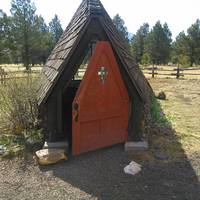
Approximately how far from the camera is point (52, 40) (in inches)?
1861

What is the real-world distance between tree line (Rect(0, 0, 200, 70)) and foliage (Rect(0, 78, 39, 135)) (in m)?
14.9

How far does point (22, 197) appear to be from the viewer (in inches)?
173

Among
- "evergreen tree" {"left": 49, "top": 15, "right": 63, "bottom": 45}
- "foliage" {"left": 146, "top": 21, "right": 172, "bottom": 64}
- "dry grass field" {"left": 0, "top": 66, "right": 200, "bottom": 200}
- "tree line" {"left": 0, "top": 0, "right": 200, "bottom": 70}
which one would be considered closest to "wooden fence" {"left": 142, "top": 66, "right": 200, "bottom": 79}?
"tree line" {"left": 0, "top": 0, "right": 200, "bottom": 70}

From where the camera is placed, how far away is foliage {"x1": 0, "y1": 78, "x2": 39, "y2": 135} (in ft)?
22.7

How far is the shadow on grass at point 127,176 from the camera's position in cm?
452

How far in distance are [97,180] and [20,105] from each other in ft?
10.2

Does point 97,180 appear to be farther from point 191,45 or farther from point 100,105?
point 191,45

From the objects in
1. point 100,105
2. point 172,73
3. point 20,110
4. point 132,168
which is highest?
point 172,73

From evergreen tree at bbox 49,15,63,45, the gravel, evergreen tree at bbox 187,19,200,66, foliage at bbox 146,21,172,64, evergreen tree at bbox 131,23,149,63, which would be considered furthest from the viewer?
evergreen tree at bbox 49,15,63,45

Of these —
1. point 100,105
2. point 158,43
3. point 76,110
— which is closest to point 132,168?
Answer: point 100,105

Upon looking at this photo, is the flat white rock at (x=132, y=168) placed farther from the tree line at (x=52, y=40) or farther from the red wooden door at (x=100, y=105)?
the tree line at (x=52, y=40)

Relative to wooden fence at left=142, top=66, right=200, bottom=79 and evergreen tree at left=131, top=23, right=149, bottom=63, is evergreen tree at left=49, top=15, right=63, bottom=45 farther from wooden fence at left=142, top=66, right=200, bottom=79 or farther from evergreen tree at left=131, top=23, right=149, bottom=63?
wooden fence at left=142, top=66, right=200, bottom=79

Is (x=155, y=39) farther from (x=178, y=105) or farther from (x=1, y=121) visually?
(x=1, y=121)

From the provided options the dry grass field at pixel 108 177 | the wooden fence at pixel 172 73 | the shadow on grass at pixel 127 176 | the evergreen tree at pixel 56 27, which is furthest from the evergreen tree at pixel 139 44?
the shadow on grass at pixel 127 176
